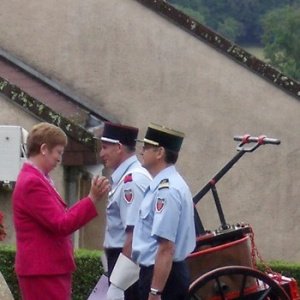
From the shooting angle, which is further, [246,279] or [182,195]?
[246,279]

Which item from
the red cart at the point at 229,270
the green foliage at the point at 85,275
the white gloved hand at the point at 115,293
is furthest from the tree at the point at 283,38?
the white gloved hand at the point at 115,293

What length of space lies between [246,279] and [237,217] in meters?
7.85

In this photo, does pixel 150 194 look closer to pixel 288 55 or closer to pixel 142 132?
pixel 142 132

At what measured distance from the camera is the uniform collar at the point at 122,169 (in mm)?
7625

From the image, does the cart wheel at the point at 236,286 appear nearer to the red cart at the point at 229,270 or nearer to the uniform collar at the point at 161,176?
the red cart at the point at 229,270

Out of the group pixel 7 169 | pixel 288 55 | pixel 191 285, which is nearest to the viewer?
pixel 191 285

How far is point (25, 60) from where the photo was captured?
15.7m

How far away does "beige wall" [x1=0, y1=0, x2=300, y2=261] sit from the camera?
15391mm

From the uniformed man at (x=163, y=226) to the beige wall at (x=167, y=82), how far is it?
841cm

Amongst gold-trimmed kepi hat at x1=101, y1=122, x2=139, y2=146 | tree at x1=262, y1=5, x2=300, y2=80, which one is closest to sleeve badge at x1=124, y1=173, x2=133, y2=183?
gold-trimmed kepi hat at x1=101, y1=122, x2=139, y2=146

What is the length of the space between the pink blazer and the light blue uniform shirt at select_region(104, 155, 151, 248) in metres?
0.57

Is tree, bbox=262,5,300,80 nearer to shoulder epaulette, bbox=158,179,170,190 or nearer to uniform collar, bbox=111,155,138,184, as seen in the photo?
uniform collar, bbox=111,155,138,184

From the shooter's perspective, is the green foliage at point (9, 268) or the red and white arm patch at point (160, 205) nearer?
the red and white arm patch at point (160, 205)

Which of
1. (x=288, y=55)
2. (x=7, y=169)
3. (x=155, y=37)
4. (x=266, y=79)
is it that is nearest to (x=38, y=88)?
(x=155, y=37)
